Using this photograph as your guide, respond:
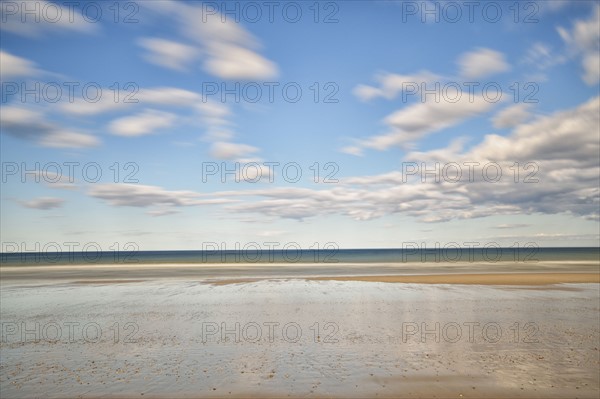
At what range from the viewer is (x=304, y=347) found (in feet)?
51.0

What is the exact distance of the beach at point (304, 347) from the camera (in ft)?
37.5

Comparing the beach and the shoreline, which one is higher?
the beach

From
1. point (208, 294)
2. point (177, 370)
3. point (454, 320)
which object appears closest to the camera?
point (177, 370)

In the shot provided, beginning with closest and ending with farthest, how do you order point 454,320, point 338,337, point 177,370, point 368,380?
point 368,380, point 177,370, point 338,337, point 454,320

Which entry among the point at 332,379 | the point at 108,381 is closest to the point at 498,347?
the point at 332,379

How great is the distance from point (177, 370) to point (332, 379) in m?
4.94

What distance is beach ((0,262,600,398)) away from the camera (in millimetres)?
11438

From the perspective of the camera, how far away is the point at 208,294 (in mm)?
31422

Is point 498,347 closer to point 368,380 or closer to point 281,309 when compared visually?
point 368,380

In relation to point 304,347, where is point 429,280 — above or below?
below

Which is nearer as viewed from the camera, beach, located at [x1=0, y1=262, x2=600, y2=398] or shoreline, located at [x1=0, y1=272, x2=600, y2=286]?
beach, located at [x1=0, y1=262, x2=600, y2=398]

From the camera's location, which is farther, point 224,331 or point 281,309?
point 281,309

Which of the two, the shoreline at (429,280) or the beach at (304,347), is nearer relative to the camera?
the beach at (304,347)

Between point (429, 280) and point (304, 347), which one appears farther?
point (429, 280)
